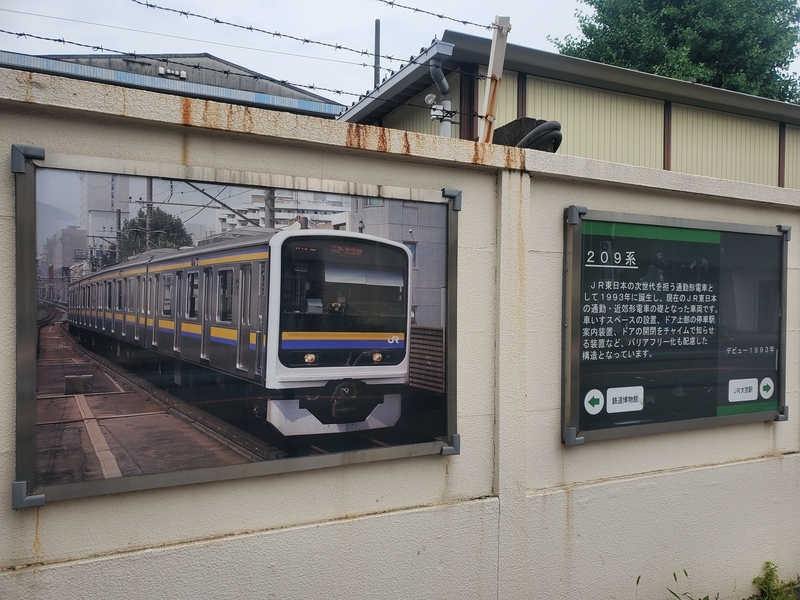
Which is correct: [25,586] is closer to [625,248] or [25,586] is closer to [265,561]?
[265,561]

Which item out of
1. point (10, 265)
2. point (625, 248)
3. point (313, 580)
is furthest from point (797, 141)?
point (10, 265)

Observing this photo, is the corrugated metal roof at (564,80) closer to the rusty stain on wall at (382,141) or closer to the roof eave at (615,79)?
the roof eave at (615,79)

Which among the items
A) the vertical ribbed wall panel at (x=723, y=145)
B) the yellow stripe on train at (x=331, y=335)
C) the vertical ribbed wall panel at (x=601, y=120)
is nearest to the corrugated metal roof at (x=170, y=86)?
the vertical ribbed wall panel at (x=601, y=120)

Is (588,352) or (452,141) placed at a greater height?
(452,141)

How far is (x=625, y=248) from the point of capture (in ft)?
15.5

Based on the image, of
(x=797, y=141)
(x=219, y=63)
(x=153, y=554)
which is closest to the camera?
(x=153, y=554)

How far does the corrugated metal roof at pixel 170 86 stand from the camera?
12.2 metres

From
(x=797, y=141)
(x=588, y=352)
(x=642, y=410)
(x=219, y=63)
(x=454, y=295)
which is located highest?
(x=219, y=63)

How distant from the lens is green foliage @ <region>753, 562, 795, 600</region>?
5.28 meters

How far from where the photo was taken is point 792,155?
12.8m

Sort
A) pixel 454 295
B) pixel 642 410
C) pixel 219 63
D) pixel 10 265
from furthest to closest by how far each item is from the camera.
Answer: pixel 219 63 < pixel 642 410 < pixel 454 295 < pixel 10 265

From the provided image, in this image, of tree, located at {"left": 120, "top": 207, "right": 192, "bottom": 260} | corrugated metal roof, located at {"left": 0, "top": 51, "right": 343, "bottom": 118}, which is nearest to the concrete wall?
tree, located at {"left": 120, "top": 207, "right": 192, "bottom": 260}

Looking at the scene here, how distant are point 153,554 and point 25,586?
Result: 547 mm

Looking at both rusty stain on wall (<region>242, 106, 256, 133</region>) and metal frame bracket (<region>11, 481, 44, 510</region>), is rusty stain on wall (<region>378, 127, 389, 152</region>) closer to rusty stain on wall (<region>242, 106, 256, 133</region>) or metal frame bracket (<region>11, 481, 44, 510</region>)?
rusty stain on wall (<region>242, 106, 256, 133</region>)
